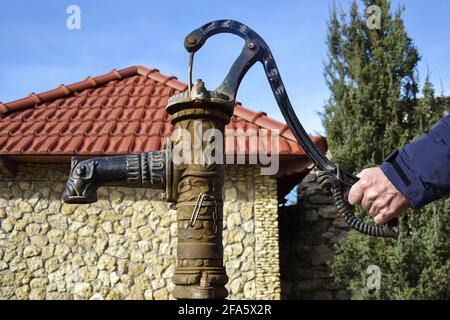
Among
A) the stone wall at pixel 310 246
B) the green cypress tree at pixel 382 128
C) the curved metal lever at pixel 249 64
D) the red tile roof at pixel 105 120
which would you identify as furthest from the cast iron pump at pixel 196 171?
the stone wall at pixel 310 246

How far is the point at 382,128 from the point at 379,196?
5454 mm

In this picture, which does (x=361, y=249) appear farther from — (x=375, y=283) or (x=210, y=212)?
(x=210, y=212)

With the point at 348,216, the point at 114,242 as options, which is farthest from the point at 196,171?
the point at 114,242

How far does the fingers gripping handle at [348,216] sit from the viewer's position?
1.55 meters

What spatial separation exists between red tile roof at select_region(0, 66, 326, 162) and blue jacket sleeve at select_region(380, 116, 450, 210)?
405 cm

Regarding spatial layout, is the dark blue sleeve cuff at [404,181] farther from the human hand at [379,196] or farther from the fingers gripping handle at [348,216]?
the fingers gripping handle at [348,216]

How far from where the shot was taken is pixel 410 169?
1307mm

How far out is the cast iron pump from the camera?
1.78m

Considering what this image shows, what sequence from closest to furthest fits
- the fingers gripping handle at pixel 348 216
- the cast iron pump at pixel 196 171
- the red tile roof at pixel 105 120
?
1. the fingers gripping handle at pixel 348 216
2. the cast iron pump at pixel 196 171
3. the red tile roof at pixel 105 120

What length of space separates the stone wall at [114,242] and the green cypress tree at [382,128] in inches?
52.8

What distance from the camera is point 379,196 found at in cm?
138
